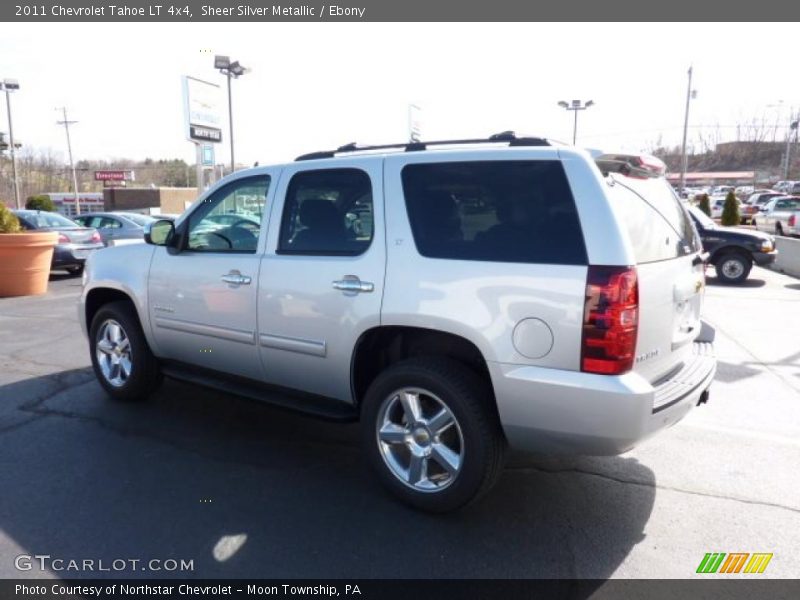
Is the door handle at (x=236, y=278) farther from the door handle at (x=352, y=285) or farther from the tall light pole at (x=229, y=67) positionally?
the tall light pole at (x=229, y=67)

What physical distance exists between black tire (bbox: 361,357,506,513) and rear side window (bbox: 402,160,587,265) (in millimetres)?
632

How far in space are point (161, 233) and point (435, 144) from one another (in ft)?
7.64

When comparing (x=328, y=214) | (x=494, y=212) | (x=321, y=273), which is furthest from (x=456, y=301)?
(x=328, y=214)

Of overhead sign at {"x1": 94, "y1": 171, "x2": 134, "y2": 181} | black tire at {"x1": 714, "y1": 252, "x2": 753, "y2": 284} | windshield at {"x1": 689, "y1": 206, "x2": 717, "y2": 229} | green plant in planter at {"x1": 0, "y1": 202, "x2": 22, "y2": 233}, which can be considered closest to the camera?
green plant in planter at {"x1": 0, "y1": 202, "x2": 22, "y2": 233}

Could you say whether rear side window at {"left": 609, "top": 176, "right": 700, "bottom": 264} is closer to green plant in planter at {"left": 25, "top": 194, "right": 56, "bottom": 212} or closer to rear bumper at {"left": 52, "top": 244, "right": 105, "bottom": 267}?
rear bumper at {"left": 52, "top": 244, "right": 105, "bottom": 267}

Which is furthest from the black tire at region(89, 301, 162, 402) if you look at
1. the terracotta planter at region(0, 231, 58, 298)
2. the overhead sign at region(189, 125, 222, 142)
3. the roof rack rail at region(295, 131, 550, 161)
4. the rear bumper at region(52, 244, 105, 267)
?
the overhead sign at region(189, 125, 222, 142)

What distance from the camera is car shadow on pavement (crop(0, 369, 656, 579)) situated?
112 inches

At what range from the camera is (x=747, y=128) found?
96.8m

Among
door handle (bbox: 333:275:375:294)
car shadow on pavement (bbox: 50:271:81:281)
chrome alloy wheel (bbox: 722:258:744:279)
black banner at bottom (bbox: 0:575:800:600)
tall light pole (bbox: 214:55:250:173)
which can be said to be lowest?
car shadow on pavement (bbox: 50:271:81:281)

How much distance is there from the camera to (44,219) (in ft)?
44.2

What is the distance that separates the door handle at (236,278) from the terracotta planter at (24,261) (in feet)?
28.3

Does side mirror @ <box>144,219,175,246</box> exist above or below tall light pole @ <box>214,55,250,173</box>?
below

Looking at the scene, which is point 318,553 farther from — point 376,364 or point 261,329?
point 261,329

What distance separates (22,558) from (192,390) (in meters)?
2.52
